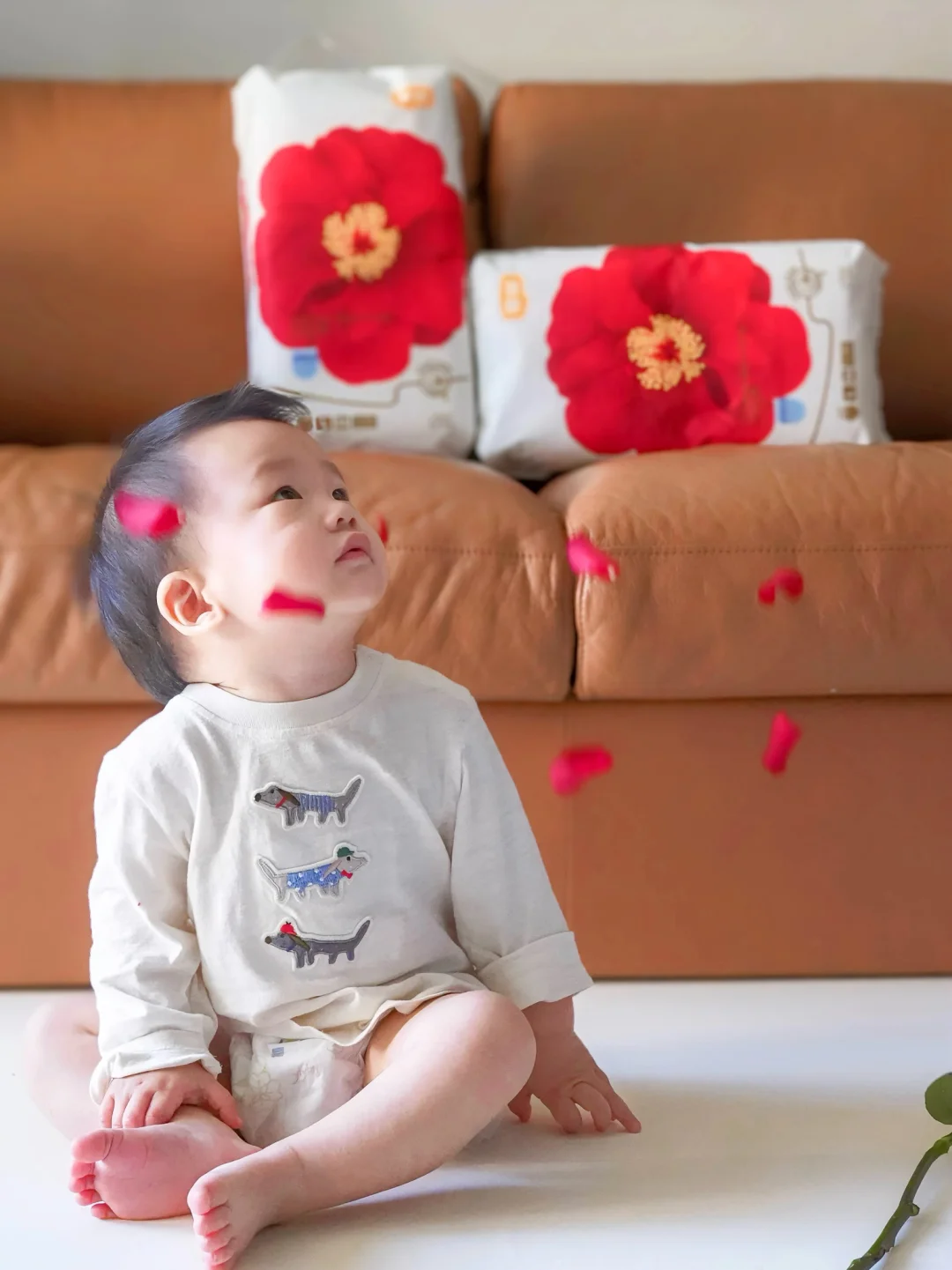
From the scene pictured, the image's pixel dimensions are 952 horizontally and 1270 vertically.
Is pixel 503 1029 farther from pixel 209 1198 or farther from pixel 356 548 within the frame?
pixel 356 548

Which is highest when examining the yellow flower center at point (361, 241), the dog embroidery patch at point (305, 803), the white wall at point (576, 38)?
the white wall at point (576, 38)

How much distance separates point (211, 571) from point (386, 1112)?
36 cm

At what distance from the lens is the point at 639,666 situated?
118 centimetres

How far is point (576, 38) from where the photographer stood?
6.85 ft

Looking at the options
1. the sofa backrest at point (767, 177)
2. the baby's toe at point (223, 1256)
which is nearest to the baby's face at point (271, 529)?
the baby's toe at point (223, 1256)

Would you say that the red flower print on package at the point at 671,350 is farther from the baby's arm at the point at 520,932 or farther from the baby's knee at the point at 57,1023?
the baby's knee at the point at 57,1023

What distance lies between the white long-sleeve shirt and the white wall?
57.3 inches

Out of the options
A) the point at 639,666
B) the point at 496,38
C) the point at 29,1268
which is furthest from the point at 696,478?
the point at 496,38

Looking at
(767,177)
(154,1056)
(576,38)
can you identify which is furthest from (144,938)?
(576,38)

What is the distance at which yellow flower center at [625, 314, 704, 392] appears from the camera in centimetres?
165

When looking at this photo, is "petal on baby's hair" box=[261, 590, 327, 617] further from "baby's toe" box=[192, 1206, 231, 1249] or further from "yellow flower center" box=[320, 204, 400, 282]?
"yellow flower center" box=[320, 204, 400, 282]

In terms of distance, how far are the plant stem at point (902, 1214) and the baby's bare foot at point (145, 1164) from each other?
1.21 feet

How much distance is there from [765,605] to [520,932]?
0.40m

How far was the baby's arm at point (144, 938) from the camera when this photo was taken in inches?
34.4
